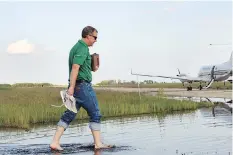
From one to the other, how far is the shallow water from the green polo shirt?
1.11 m

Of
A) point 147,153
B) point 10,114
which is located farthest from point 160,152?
point 10,114

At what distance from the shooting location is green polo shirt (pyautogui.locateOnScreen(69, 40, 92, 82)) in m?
7.72

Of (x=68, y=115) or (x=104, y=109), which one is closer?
(x=68, y=115)

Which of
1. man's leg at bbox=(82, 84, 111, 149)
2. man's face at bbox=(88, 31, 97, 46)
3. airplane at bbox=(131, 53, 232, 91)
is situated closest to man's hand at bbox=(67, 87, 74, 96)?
man's leg at bbox=(82, 84, 111, 149)

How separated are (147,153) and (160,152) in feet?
0.62

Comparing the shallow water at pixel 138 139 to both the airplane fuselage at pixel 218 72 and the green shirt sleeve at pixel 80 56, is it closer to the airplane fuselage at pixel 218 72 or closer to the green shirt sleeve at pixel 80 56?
the green shirt sleeve at pixel 80 56

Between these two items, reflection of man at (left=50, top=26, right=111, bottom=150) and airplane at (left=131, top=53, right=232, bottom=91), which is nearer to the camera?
reflection of man at (left=50, top=26, right=111, bottom=150)

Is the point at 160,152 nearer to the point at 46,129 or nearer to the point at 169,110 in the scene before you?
the point at 46,129

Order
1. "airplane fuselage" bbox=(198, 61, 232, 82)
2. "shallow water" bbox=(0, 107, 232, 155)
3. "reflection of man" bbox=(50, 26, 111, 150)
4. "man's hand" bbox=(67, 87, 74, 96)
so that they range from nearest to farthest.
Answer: "shallow water" bbox=(0, 107, 232, 155) → "man's hand" bbox=(67, 87, 74, 96) → "reflection of man" bbox=(50, 26, 111, 150) → "airplane fuselage" bbox=(198, 61, 232, 82)

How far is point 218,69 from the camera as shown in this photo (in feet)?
171

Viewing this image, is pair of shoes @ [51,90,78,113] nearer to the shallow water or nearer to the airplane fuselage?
the shallow water

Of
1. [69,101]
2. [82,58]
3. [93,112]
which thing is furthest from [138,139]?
[82,58]

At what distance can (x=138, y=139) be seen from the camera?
8.94m

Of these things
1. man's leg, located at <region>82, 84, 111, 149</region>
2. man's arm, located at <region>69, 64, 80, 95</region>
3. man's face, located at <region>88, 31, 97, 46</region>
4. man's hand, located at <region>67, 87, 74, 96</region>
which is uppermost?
man's face, located at <region>88, 31, 97, 46</region>
